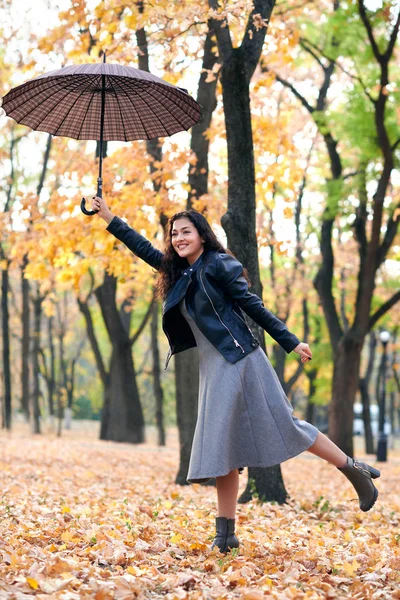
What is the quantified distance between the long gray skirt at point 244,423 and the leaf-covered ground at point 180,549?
24.4 inches

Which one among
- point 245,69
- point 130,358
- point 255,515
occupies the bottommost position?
point 255,515

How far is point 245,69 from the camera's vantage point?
8.21 m

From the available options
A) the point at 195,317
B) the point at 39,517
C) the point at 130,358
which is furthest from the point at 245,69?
the point at 130,358

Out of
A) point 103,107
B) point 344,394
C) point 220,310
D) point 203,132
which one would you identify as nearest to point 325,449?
point 220,310

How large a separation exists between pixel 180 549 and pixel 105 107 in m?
3.37

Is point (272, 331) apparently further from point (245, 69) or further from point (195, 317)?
point (245, 69)

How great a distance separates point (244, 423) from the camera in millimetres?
5000

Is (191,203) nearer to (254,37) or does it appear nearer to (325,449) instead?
(254,37)

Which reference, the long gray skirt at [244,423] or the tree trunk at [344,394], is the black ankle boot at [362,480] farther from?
the tree trunk at [344,394]

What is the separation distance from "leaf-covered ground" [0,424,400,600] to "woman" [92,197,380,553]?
466 millimetres

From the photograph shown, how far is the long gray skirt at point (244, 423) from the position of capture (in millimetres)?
4945

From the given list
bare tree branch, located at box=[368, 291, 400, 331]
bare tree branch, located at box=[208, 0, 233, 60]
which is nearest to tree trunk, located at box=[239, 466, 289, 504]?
bare tree branch, located at box=[208, 0, 233, 60]

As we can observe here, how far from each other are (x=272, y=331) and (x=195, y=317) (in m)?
0.49

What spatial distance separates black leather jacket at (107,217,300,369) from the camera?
16.4 feet
